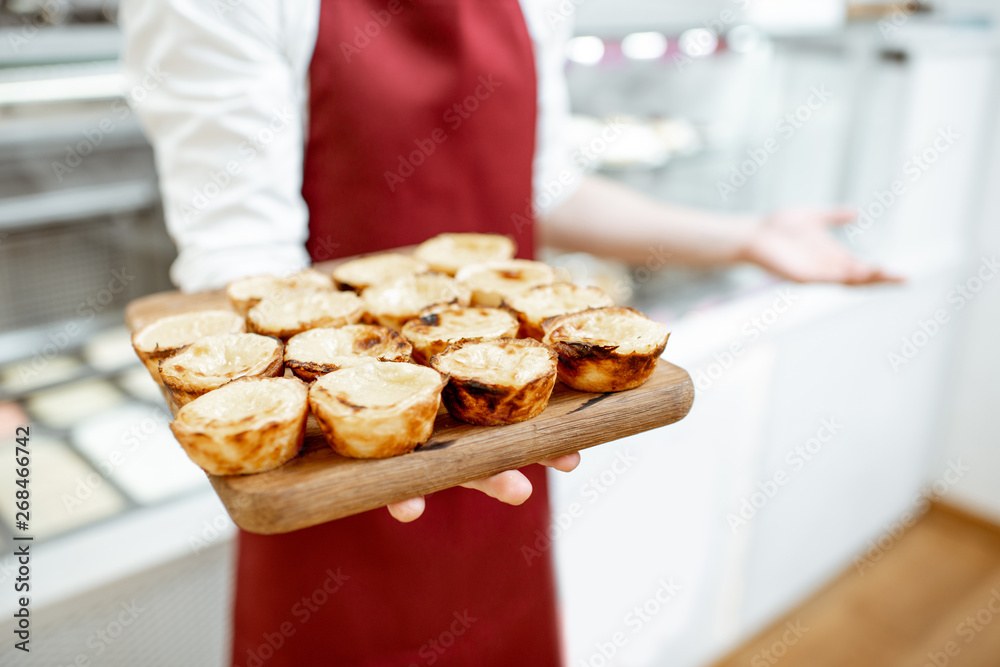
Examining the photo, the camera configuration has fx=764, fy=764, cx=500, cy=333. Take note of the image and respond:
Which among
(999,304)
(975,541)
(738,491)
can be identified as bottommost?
(975,541)

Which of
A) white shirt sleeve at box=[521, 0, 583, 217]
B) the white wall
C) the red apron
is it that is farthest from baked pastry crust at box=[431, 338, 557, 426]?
the white wall

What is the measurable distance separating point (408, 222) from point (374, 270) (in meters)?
0.23

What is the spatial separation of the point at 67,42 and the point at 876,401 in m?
2.95

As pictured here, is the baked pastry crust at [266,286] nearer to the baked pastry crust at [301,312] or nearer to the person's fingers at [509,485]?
the baked pastry crust at [301,312]

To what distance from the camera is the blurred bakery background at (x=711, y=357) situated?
1.52 metres

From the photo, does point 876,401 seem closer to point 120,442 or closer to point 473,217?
point 473,217

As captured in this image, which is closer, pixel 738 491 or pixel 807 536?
pixel 738 491

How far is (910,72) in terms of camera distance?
273 cm

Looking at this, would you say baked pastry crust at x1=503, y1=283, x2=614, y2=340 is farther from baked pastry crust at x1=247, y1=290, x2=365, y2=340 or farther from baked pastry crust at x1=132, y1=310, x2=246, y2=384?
baked pastry crust at x1=132, y1=310, x2=246, y2=384

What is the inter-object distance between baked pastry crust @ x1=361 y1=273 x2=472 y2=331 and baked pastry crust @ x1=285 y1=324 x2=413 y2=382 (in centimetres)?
6

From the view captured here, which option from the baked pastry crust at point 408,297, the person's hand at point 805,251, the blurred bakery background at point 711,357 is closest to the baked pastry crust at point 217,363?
the baked pastry crust at point 408,297

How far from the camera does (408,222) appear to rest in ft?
4.68

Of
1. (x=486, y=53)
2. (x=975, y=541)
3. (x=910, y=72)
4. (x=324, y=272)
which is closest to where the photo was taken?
(x=324, y=272)

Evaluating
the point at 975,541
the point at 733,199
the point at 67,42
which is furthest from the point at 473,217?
the point at 975,541
